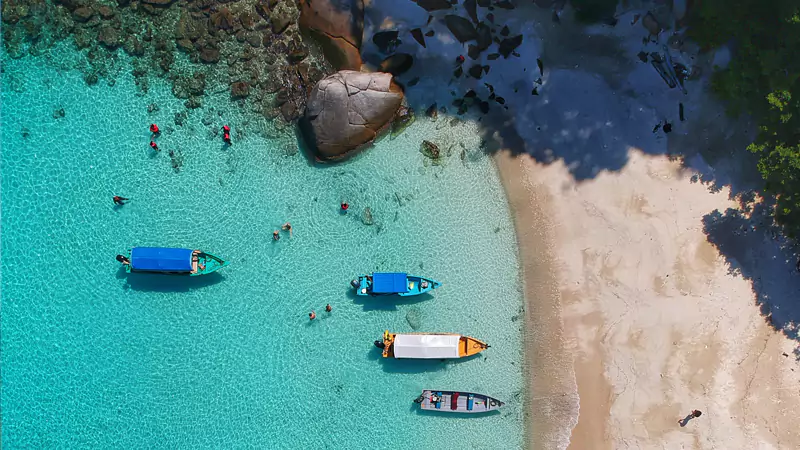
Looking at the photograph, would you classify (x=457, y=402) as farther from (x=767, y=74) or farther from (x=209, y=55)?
(x=209, y=55)

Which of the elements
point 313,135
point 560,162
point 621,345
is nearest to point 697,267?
point 621,345

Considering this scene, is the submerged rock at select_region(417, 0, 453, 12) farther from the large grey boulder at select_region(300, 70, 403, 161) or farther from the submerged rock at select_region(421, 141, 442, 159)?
the submerged rock at select_region(421, 141, 442, 159)

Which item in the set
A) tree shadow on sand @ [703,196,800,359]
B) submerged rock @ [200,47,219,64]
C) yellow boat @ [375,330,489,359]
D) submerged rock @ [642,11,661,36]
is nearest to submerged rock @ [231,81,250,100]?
submerged rock @ [200,47,219,64]

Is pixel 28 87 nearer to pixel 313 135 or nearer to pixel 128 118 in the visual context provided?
pixel 128 118

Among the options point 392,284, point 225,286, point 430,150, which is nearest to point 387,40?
point 430,150

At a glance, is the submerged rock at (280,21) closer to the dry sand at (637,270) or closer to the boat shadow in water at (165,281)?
the dry sand at (637,270)

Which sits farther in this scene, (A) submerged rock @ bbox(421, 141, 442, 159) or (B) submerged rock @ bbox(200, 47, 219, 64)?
(B) submerged rock @ bbox(200, 47, 219, 64)
